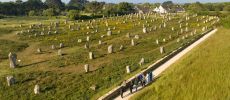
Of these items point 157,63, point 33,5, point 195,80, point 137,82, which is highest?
point 33,5

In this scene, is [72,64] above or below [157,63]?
below

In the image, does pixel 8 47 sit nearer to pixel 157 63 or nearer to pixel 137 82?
pixel 157 63

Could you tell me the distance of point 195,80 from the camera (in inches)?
1235

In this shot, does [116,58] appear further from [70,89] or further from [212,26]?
[212,26]

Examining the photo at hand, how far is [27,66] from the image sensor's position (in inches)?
1608

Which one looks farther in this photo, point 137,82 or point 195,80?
point 195,80

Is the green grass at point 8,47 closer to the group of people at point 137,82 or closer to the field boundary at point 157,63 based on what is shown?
the field boundary at point 157,63

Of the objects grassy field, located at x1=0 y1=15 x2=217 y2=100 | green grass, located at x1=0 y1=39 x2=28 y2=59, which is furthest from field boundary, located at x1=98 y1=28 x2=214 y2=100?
green grass, located at x1=0 y1=39 x2=28 y2=59

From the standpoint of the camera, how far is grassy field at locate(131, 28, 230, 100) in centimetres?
2766

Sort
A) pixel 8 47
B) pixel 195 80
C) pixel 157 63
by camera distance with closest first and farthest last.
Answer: pixel 195 80 → pixel 157 63 → pixel 8 47

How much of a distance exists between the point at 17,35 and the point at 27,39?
18.5 ft

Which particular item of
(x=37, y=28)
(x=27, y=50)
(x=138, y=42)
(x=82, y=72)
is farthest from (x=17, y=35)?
(x=82, y=72)

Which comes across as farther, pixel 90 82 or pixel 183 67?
pixel 183 67

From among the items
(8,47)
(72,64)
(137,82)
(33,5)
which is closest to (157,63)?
(137,82)
